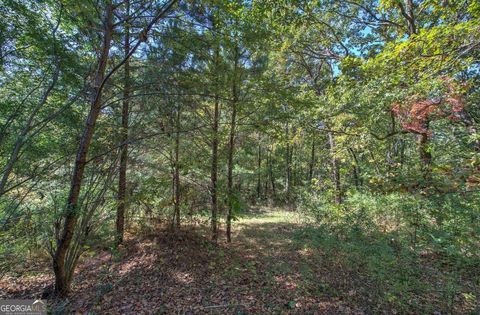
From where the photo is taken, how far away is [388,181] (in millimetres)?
5348

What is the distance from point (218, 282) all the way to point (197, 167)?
2.42 meters

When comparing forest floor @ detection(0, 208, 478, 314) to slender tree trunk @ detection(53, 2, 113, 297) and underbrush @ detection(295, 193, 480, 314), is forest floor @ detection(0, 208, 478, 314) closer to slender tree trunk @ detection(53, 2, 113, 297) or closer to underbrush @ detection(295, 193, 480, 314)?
underbrush @ detection(295, 193, 480, 314)

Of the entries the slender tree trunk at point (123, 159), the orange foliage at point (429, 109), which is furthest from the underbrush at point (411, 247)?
the slender tree trunk at point (123, 159)

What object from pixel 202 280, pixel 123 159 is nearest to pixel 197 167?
pixel 123 159

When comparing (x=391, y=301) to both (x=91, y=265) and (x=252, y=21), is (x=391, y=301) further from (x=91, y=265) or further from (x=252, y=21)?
(x=91, y=265)

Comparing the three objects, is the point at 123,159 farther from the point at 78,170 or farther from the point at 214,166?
the point at 214,166

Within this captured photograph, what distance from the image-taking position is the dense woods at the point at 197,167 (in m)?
3.17

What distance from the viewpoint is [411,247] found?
4.62 metres

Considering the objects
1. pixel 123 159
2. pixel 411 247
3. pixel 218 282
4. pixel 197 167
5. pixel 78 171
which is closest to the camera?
pixel 78 171

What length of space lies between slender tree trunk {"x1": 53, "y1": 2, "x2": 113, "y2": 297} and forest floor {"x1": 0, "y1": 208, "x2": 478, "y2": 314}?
0.56 metres

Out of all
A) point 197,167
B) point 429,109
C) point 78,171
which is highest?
point 429,109

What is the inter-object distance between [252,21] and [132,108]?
9.54 feet

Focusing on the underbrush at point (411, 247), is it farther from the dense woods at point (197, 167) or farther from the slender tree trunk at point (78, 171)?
the slender tree trunk at point (78, 171)

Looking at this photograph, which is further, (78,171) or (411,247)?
(411,247)
